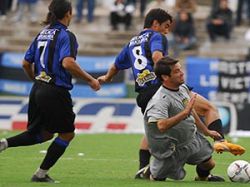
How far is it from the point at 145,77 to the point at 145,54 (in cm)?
28

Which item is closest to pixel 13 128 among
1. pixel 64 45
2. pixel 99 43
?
pixel 99 43

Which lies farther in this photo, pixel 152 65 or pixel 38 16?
pixel 38 16

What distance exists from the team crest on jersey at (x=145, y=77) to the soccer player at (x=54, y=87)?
84 centimetres

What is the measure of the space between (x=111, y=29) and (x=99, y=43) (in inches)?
21.3

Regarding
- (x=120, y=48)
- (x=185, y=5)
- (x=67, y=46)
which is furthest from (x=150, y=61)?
(x=120, y=48)

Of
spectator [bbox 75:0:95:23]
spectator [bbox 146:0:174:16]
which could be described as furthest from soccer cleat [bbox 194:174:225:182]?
spectator [bbox 75:0:95:23]

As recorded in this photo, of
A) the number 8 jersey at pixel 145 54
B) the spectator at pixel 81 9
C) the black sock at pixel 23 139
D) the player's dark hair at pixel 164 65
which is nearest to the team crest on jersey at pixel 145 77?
the number 8 jersey at pixel 145 54

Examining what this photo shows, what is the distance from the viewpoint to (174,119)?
10656 millimetres

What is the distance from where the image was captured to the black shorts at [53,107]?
11.1 m

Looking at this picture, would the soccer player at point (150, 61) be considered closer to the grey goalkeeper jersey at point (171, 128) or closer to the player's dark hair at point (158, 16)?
the player's dark hair at point (158, 16)

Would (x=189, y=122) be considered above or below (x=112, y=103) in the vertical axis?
above

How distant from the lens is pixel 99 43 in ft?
87.3

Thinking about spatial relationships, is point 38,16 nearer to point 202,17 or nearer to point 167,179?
point 202,17

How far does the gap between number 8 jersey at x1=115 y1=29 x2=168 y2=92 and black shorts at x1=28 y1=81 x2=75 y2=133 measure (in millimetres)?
1103
